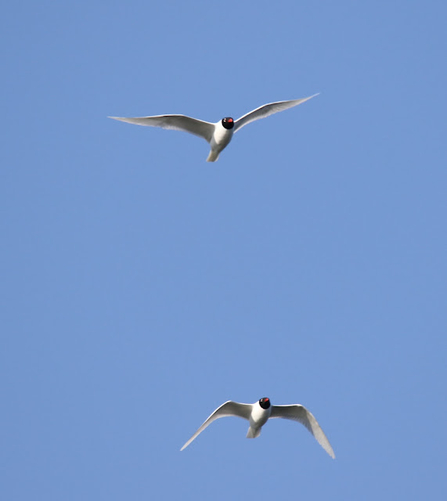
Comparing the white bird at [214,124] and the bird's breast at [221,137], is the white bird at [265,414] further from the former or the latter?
the bird's breast at [221,137]

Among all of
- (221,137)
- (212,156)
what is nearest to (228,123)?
(221,137)

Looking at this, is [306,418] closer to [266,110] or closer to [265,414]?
[265,414]

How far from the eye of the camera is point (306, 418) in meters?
33.1

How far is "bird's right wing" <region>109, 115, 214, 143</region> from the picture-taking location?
31516 millimetres

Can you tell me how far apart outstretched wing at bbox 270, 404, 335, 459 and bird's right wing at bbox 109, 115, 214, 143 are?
28.6 feet

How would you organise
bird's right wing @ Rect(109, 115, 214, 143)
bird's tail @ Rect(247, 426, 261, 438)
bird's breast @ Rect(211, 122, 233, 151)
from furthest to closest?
bird's tail @ Rect(247, 426, 261, 438), bird's breast @ Rect(211, 122, 233, 151), bird's right wing @ Rect(109, 115, 214, 143)

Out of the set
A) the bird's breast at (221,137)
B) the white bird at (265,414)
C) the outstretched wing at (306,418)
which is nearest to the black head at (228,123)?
the bird's breast at (221,137)

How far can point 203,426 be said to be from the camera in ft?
102

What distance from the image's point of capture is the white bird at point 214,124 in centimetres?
3169

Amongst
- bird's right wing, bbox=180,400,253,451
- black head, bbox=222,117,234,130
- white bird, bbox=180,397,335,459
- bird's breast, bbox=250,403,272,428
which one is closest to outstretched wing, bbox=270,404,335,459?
white bird, bbox=180,397,335,459

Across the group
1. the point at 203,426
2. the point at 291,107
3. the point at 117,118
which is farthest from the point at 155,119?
the point at 203,426

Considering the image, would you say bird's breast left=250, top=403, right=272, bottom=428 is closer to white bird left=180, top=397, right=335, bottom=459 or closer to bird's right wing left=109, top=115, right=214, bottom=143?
white bird left=180, top=397, right=335, bottom=459

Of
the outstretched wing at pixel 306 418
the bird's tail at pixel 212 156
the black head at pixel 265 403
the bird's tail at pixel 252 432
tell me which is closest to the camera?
the black head at pixel 265 403

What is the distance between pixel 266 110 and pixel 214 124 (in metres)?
1.95
